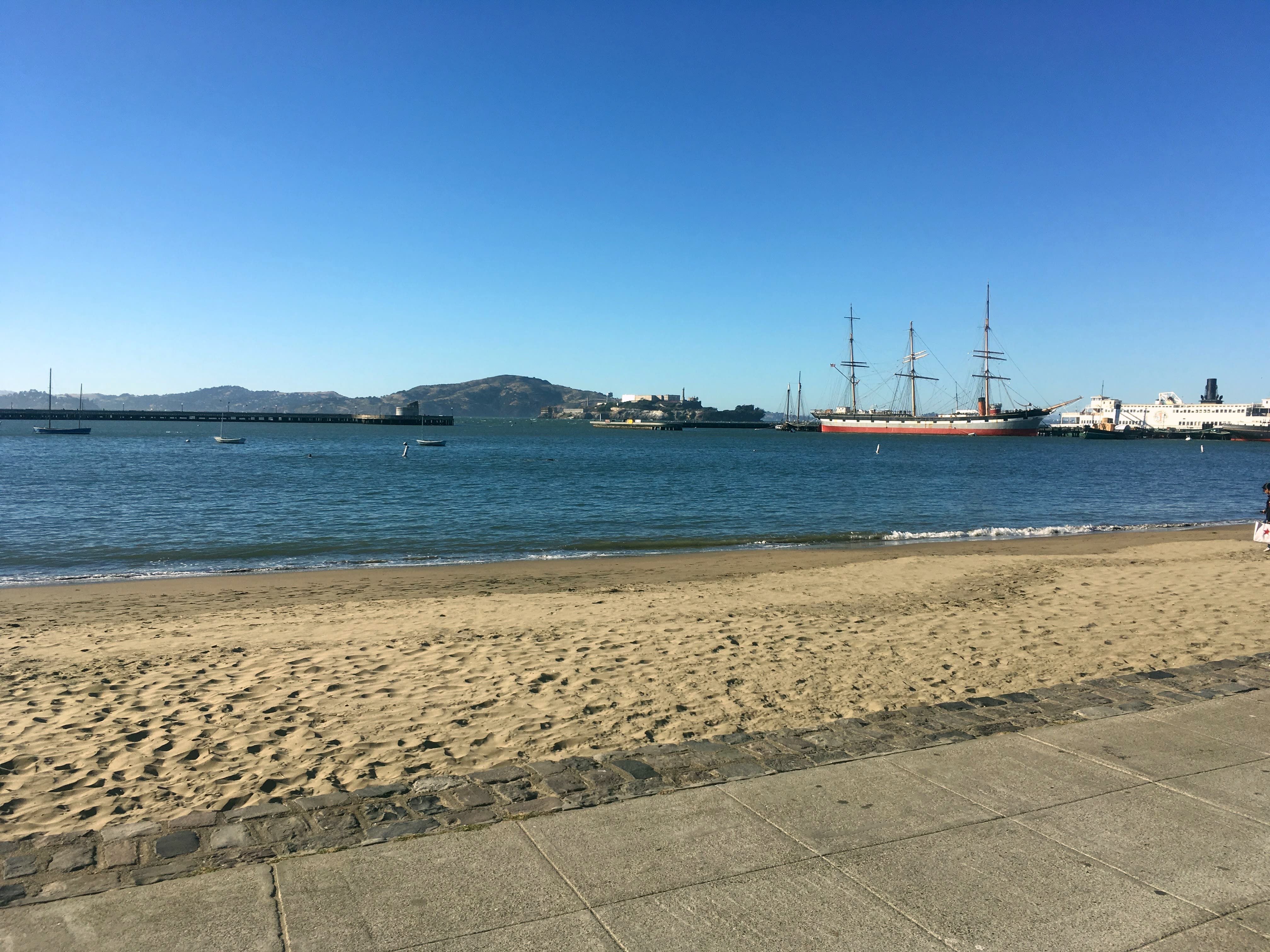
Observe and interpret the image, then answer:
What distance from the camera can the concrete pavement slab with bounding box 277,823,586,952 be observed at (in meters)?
3.24

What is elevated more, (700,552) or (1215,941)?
(1215,941)

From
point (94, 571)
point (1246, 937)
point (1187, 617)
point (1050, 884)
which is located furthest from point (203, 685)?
point (94, 571)

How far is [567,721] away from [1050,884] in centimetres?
352

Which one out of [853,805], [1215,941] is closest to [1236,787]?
[1215,941]

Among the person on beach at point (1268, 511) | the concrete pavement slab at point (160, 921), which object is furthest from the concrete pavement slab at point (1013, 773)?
the person on beach at point (1268, 511)

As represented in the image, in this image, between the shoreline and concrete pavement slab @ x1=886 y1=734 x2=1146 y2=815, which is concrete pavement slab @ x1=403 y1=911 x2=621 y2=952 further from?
the shoreline

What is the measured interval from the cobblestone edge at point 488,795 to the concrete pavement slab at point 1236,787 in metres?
1.07

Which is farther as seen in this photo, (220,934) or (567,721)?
(567,721)

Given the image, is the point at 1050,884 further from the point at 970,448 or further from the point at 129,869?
Answer: the point at 970,448

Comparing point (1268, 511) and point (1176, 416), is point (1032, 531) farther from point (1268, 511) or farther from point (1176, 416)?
point (1176, 416)

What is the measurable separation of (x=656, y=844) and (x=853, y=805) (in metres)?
1.17

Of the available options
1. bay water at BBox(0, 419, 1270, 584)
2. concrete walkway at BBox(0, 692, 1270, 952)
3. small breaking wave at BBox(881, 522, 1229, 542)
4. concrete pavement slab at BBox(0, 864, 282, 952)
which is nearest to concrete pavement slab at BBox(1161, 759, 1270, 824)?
concrete walkway at BBox(0, 692, 1270, 952)

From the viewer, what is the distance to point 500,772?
5.03 meters

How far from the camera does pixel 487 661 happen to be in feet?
27.1
